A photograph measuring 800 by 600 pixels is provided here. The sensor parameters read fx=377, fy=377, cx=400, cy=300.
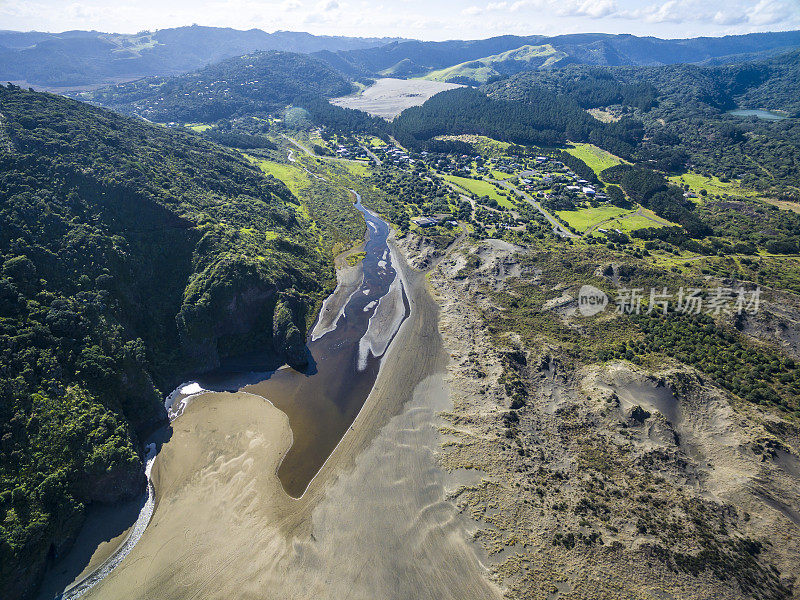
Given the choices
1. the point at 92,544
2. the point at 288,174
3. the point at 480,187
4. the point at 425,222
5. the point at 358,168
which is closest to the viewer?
the point at 92,544

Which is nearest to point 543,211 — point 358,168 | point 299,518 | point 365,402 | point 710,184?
point 710,184

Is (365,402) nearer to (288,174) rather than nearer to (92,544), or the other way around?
(92,544)

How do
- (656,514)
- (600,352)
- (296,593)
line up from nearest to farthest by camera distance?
1. (296,593)
2. (656,514)
3. (600,352)

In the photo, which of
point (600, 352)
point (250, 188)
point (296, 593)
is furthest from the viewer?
point (250, 188)

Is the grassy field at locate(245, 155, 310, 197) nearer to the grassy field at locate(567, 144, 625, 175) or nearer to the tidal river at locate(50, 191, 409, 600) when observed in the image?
the tidal river at locate(50, 191, 409, 600)

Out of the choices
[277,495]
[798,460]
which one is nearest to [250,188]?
[277,495]

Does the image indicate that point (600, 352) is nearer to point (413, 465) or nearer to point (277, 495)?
point (413, 465)
